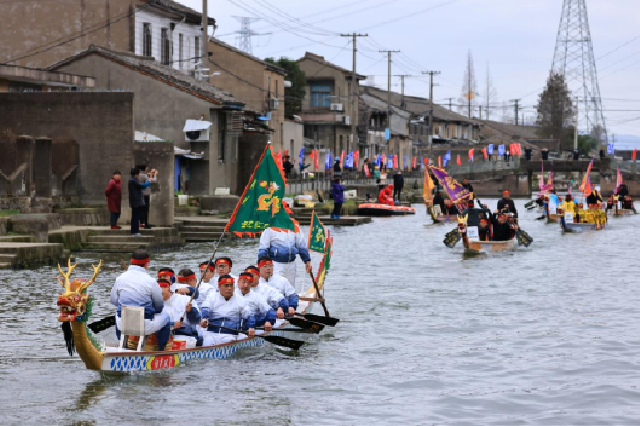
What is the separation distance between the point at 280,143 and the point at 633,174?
3746 cm

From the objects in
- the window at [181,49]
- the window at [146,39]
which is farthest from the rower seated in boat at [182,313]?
the window at [181,49]

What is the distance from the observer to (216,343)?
1709cm

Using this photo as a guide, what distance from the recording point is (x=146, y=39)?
57.4 meters

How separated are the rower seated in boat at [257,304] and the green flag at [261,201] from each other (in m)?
1.81

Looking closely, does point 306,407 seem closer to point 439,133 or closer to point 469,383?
point 469,383

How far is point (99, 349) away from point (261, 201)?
17.9 ft

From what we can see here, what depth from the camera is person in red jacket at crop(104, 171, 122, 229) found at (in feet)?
109

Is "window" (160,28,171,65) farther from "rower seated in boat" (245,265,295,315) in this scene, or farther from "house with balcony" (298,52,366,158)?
"rower seated in boat" (245,265,295,315)

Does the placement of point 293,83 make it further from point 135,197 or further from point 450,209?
point 135,197

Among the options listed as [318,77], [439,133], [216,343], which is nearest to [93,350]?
[216,343]

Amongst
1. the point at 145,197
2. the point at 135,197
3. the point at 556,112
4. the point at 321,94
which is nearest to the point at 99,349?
the point at 135,197

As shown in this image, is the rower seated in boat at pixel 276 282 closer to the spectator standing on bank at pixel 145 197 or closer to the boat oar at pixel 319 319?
the boat oar at pixel 319 319

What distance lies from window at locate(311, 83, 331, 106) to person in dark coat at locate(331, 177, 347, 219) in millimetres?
43133

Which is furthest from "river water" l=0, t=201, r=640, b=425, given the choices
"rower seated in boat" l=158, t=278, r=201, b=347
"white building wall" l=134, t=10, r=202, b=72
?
"white building wall" l=134, t=10, r=202, b=72
